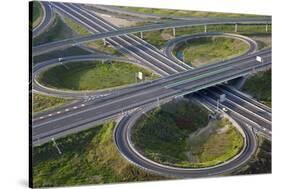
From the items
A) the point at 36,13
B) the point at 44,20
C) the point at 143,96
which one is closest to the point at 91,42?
the point at 44,20

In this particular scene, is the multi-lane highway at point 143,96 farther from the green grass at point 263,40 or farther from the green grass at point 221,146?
the green grass at point 221,146

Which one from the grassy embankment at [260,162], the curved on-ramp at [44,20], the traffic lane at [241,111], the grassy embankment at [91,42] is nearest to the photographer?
the curved on-ramp at [44,20]

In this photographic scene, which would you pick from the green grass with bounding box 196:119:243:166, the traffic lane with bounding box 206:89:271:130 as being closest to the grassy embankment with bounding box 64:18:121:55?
the traffic lane with bounding box 206:89:271:130

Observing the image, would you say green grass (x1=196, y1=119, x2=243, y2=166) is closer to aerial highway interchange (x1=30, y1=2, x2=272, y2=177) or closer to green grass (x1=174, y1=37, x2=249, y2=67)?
aerial highway interchange (x1=30, y1=2, x2=272, y2=177)

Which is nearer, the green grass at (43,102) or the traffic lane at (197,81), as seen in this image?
the green grass at (43,102)

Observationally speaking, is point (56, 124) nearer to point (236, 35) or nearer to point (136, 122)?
point (136, 122)

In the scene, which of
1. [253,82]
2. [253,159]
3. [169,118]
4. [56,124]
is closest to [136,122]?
[169,118]

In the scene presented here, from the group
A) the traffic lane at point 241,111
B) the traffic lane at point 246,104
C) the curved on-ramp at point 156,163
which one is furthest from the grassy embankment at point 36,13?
the traffic lane at point 246,104
